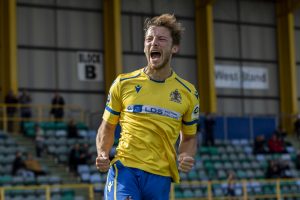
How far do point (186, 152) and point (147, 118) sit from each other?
1.61 feet

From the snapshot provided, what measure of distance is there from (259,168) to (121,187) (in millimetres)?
22081

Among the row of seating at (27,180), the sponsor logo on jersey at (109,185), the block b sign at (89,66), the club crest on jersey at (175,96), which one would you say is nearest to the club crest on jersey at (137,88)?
the club crest on jersey at (175,96)

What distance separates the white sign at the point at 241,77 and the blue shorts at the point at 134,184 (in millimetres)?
27203

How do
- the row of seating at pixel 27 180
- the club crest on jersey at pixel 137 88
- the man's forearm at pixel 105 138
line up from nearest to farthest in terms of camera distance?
the man's forearm at pixel 105 138 < the club crest on jersey at pixel 137 88 < the row of seating at pixel 27 180

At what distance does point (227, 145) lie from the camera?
30234 mm

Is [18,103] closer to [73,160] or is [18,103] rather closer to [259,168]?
[73,160]

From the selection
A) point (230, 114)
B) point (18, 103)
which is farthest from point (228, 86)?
point (18, 103)

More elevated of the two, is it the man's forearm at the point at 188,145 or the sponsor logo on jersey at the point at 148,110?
the sponsor logo on jersey at the point at 148,110

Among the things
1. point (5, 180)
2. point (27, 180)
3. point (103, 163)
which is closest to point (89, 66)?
point (27, 180)

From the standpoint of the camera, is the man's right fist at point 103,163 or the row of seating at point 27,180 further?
the row of seating at point 27,180

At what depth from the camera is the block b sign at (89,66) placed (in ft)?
100

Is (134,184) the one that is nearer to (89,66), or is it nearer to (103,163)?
(103,163)

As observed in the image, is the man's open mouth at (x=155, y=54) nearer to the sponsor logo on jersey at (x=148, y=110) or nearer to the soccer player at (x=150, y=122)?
the soccer player at (x=150, y=122)

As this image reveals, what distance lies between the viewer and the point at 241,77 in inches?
1358
